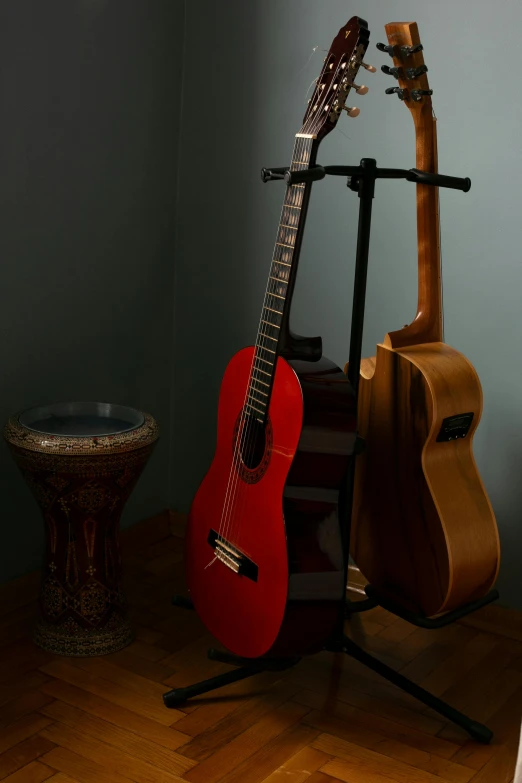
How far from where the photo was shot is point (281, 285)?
1758 millimetres

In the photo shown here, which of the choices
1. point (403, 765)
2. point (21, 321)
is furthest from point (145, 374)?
point (403, 765)

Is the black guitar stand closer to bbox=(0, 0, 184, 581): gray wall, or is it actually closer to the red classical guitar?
the red classical guitar

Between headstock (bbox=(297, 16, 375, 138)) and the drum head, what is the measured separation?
77cm

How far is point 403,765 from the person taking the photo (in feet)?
5.74

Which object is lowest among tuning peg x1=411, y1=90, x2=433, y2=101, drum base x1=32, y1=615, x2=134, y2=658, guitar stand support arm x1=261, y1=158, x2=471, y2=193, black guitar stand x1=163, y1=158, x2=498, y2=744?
drum base x1=32, y1=615, x2=134, y2=658

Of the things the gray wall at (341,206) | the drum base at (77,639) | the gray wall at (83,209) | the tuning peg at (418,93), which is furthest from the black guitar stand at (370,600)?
the gray wall at (83,209)

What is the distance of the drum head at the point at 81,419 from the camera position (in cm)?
205

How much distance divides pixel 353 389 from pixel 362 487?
1.01 feet

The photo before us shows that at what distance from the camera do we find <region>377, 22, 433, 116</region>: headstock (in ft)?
5.82

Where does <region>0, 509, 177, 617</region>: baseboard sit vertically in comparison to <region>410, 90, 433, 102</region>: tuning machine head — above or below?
below

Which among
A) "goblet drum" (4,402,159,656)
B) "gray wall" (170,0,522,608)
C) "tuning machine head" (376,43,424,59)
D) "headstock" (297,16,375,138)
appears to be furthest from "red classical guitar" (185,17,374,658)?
"gray wall" (170,0,522,608)

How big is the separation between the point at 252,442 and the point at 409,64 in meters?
0.78

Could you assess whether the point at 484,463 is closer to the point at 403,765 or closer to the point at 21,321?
the point at 403,765

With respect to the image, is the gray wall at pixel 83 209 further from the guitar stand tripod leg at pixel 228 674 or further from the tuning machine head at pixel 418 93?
the tuning machine head at pixel 418 93
